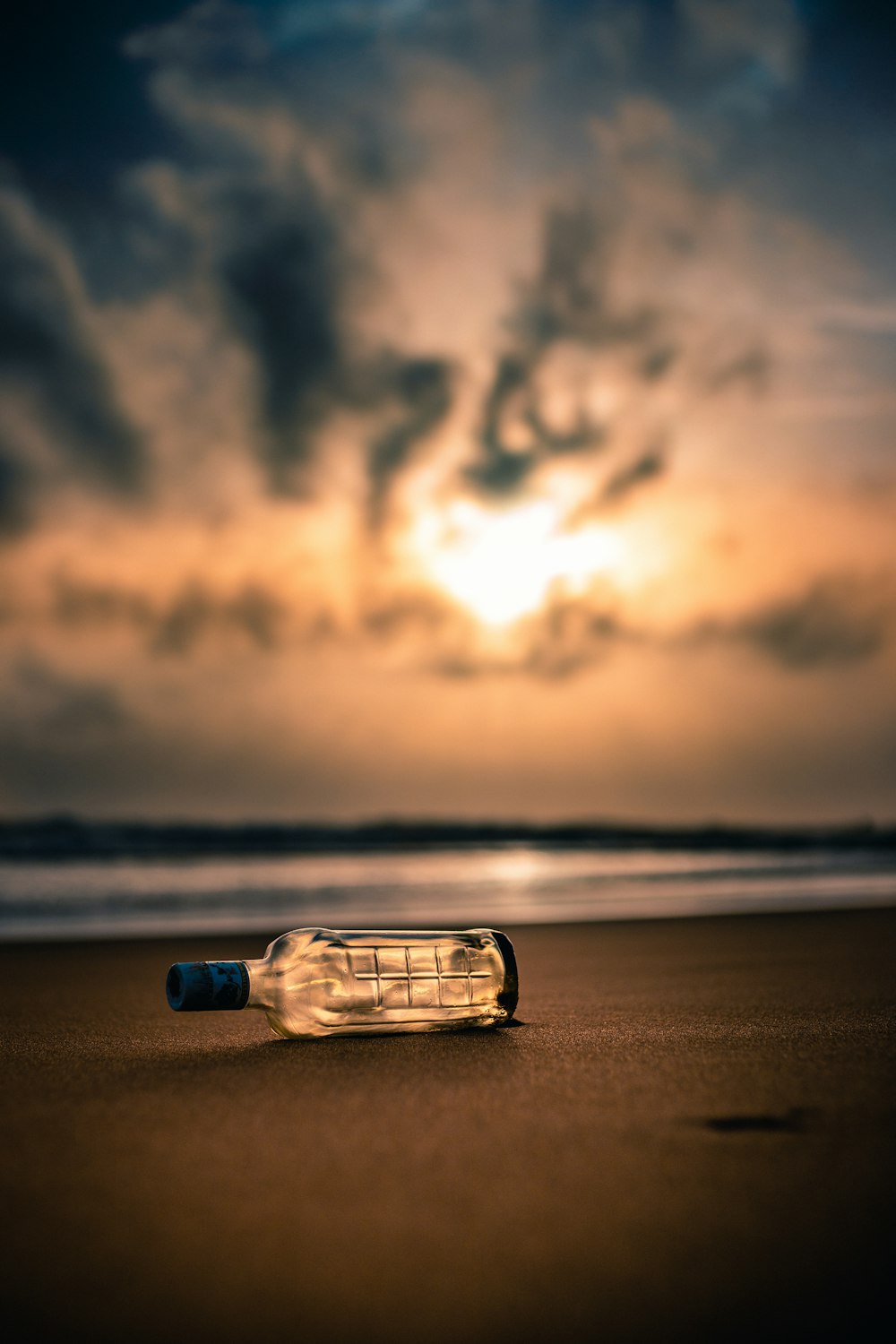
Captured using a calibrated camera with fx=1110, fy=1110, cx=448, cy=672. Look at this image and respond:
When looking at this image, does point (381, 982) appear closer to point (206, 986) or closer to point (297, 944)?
point (297, 944)

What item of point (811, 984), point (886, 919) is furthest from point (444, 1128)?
point (886, 919)

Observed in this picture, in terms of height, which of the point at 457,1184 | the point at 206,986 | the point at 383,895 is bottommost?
the point at 383,895

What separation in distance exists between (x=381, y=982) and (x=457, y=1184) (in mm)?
1032

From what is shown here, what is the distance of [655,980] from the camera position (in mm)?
3324

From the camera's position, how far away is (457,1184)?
123 cm

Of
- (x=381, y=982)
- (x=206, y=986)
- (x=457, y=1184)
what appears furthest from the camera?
(x=381, y=982)

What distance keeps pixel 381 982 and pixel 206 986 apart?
43 centimetres

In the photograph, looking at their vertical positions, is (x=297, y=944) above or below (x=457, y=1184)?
above

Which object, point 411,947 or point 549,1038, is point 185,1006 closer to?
point 411,947

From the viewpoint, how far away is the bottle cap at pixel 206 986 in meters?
1.93

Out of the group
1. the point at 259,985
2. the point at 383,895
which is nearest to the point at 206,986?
the point at 259,985

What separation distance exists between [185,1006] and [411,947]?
0.50m

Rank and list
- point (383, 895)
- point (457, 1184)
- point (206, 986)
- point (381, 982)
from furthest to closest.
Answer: point (383, 895), point (381, 982), point (206, 986), point (457, 1184)

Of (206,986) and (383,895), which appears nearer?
(206,986)
